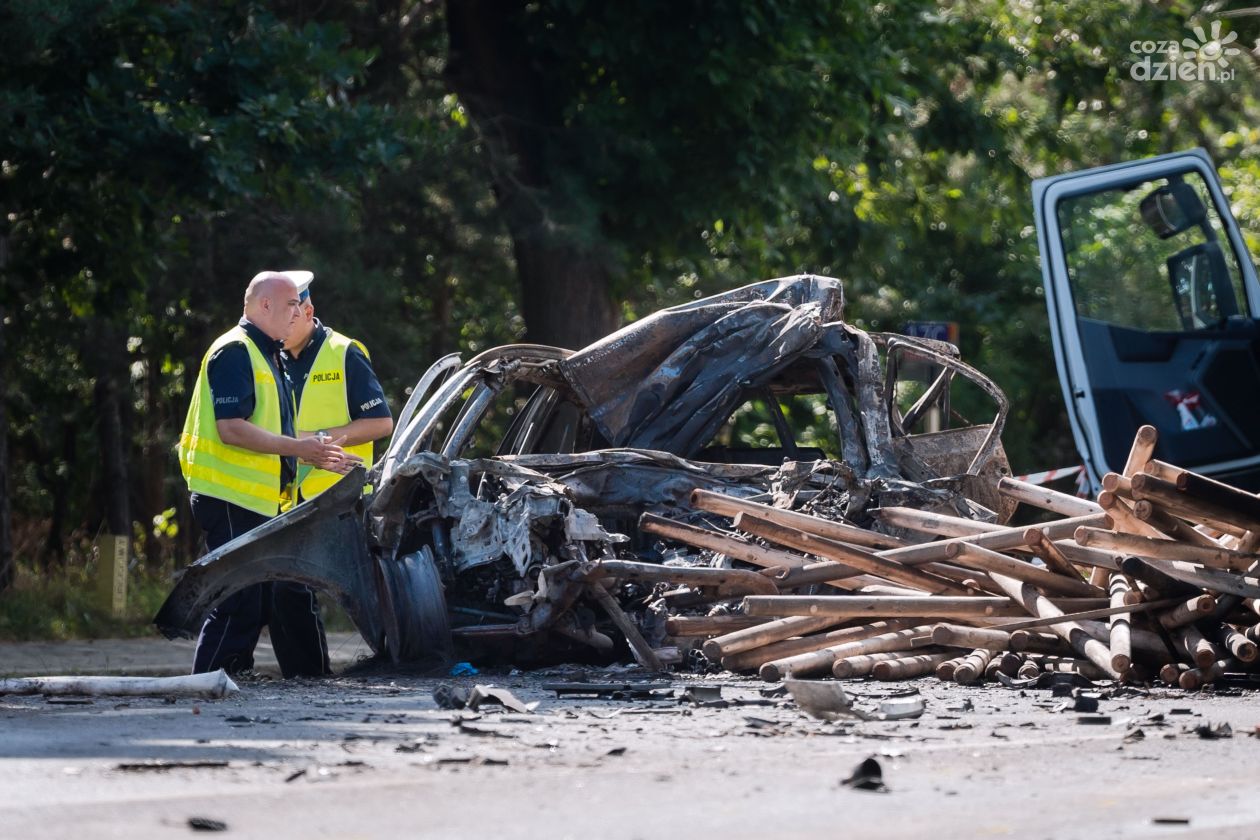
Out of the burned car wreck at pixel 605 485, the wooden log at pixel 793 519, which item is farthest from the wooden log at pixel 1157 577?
the burned car wreck at pixel 605 485

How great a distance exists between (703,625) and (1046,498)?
1.86m

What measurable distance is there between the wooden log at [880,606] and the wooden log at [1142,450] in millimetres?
762

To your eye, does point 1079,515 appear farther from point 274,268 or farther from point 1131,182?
point 274,268

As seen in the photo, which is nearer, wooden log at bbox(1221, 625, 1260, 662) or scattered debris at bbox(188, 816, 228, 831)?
scattered debris at bbox(188, 816, 228, 831)

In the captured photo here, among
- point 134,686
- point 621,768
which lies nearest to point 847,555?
point 134,686

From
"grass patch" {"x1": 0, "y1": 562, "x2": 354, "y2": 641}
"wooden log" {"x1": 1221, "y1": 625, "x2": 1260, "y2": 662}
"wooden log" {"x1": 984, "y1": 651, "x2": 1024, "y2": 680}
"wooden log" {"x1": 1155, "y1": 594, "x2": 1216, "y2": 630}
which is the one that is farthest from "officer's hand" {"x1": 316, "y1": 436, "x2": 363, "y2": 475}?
"grass patch" {"x1": 0, "y1": 562, "x2": 354, "y2": 641}

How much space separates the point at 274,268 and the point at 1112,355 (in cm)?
695

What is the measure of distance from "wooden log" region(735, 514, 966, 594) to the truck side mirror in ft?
18.1

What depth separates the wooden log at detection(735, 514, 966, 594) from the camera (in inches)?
318

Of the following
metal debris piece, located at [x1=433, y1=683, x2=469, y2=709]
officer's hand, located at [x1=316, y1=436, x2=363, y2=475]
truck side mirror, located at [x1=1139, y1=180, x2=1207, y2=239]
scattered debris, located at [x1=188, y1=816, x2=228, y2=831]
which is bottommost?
scattered debris, located at [x1=188, y1=816, x2=228, y2=831]

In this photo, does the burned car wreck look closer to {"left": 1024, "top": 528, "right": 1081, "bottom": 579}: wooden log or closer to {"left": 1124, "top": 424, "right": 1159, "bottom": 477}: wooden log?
{"left": 1024, "top": 528, "right": 1081, "bottom": 579}: wooden log

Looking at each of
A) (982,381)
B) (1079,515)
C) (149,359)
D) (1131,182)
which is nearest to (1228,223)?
(1131,182)

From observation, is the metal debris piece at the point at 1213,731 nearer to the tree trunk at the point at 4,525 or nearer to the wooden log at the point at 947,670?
the wooden log at the point at 947,670

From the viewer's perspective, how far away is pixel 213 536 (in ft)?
27.5
